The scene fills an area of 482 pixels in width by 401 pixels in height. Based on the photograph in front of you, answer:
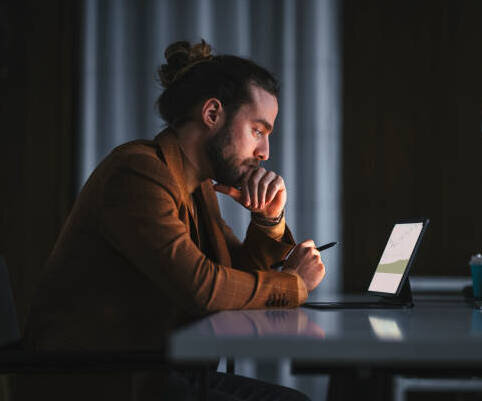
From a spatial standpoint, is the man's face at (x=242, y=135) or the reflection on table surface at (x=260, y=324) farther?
the man's face at (x=242, y=135)

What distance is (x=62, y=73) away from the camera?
3084mm

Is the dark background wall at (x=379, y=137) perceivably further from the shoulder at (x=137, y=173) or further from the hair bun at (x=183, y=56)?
the shoulder at (x=137, y=173)

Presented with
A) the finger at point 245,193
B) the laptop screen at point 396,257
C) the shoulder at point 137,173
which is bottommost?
the laptop screen at point 396,257

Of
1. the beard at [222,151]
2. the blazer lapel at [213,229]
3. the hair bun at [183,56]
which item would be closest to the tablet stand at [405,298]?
the blazer lapel at [213,229]

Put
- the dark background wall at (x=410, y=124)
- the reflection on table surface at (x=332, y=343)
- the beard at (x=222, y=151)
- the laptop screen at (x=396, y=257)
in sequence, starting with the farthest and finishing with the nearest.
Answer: the dark background wall at (x=410, y=124) → the beard at (x=222, y=151) → the laptop screen at (x=396, y=257) → the reflection on table surface at (x=332, y=343)

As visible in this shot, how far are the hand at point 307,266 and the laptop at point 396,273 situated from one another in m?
0.08

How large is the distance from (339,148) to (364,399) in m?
2.32

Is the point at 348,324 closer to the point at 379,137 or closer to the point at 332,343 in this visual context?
the point at 332,343

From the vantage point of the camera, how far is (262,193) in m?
1.56

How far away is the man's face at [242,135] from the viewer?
1.59 metres

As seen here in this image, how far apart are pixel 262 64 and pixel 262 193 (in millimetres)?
1660

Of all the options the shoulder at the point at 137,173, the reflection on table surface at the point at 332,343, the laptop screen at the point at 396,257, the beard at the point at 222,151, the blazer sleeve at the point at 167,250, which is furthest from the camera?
the beard at the point at 222,151

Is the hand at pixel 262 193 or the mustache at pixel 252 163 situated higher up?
the mustache at pixel 252 163

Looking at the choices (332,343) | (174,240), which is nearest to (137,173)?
(174,240)
